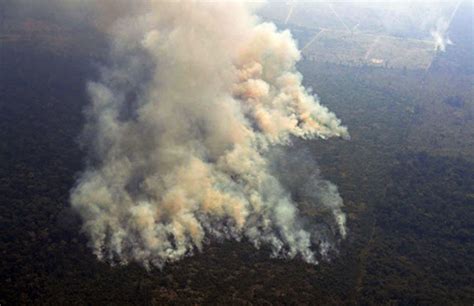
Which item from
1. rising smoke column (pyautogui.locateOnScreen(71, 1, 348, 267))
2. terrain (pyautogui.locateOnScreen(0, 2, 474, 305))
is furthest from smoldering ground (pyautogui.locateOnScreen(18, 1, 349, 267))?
terrain (pyautogui.locateOnScreen(0, 2, 474, 305))

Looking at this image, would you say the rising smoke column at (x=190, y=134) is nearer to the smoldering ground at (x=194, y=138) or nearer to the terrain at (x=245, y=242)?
the smoldering ground at (x=194, y=138)

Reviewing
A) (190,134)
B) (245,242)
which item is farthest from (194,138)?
(245,242)

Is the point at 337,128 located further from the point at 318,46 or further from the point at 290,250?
the point at 318,46

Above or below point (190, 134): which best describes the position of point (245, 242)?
below

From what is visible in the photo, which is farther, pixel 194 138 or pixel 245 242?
pixel 194 138

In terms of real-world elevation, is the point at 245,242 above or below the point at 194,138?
below

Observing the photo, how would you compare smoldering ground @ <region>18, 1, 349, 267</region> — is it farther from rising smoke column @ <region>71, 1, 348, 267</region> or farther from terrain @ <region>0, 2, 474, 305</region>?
terrain @ <region>0, 2, 474, 305</region>

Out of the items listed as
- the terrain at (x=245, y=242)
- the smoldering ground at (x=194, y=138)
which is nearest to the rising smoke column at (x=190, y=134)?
the smoldering ground at (x=194, y=138)

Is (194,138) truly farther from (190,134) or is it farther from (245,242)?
(245,242)

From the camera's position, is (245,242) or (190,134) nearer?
(245,242)
